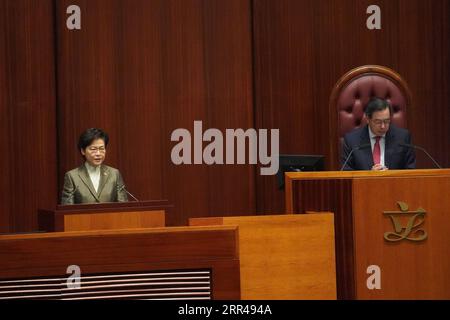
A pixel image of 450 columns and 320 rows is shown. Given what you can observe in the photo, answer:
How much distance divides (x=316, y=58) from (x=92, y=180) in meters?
1.94

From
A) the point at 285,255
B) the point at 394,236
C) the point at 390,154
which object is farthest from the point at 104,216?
the point at 390,154

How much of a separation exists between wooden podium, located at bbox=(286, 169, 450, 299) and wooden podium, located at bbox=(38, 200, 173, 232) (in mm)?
967

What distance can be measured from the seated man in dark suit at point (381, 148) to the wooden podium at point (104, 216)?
3.81 feet

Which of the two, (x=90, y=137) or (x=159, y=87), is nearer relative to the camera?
(x=90, y=137)

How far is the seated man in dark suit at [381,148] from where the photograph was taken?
15.1 ft

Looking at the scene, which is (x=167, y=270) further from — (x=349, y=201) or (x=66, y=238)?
(x=349, y=201)

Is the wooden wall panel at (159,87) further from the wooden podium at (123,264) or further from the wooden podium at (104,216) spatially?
the wooden podium at (123,264)

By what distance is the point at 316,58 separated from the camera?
5.86m

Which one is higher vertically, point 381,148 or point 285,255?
point 381,148

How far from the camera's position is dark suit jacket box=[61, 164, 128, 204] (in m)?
4.75

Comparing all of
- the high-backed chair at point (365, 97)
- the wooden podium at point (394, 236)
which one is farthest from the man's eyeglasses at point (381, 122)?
the wooden podium at point (394, 236)

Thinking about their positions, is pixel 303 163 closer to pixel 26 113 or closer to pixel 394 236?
pixel 394 236

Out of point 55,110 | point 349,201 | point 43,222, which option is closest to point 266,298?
point 349,201
